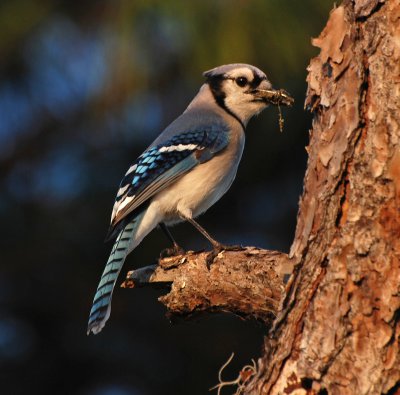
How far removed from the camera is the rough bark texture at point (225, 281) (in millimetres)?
2141

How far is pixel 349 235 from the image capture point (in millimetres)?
1650

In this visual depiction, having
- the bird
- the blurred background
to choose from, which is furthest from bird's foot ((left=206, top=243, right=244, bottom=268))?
the blurred background

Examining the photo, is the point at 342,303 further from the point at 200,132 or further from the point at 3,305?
the point at 3,305

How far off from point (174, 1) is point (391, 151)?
2.21 metres

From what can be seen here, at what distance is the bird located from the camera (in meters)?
2.83

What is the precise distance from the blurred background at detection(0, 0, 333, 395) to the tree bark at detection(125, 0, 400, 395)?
229 centimetres

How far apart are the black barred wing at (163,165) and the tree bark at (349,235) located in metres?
1.11

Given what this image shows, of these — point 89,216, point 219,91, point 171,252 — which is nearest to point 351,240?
point 171,252

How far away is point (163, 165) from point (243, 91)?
0.54 metres

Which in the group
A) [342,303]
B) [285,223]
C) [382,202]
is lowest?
[285,223]

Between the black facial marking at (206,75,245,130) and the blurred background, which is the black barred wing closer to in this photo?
the black facial marking at (206,75,245,130)

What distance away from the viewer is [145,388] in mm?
4680

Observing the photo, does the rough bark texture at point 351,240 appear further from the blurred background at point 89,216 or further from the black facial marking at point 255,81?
the blurred background at point 89,216

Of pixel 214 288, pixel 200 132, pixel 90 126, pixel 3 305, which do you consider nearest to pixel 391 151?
pixel 214 288
